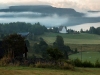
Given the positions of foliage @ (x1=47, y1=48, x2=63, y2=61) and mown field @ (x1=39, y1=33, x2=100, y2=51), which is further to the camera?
mown field @ (x1=39, y1=33, x2=100, y2=51)

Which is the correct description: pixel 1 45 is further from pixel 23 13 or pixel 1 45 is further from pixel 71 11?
pixel 71 11

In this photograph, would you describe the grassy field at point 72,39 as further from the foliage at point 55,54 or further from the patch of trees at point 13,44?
the foliage at point 55,54

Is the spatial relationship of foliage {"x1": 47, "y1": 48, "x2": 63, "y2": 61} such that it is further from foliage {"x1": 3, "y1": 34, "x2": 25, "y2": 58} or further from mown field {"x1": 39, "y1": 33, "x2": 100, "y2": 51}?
mown field {"x1": 39, "y1": 33, "x2": 100, "y2": 51}

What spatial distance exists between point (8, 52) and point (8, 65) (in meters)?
4.12

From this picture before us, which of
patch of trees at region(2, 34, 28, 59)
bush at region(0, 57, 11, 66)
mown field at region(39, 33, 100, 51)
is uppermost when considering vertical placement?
patch of trees at region(2, 34, 28, 59)

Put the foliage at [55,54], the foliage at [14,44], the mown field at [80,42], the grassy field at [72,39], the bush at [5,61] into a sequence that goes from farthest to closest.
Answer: the grassy field at [72,39]
the mown field at [80,42]
the foliage at [14,44]
the foliage at [55,54]
the bush at [5,61]

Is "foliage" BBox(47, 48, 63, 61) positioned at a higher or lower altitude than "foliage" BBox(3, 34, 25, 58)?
lower

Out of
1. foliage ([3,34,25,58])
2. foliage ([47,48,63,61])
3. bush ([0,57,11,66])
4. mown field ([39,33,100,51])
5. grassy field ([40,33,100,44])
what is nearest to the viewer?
bush ([0,57,11,66])

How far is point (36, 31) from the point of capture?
81750 mm

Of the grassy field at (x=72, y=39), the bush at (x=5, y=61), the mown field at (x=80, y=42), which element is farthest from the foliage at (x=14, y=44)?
the grassy field at (x=72, y=39)

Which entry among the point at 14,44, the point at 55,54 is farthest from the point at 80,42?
the point at 55,54

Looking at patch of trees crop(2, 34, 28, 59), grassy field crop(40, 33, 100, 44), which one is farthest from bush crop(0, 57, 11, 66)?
grassy field crop(40, 33, 100, 44)

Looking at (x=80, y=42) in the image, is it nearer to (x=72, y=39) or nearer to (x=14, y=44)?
(x=72, y=39)

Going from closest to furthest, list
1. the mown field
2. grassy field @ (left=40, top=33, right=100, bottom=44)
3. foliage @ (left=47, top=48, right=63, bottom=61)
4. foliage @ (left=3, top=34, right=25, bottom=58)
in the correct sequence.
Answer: foliage @ (left=47, top=48, right=63, bottom=61), foliage @ (left=3, top=34, right=25, bottom=58), the mown field, grassy field @ (left=40, top=33, right=100, bottom=44)
